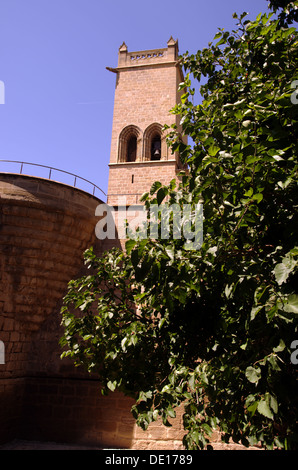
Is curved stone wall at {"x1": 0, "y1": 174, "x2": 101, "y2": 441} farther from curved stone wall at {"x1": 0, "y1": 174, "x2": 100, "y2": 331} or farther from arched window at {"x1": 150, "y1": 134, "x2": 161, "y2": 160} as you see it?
arched window at {"x1": 150, "y1": 134, "x2": 161, "y2": 160}

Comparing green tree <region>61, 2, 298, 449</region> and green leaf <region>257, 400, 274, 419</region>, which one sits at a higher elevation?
green tree <region>61, 2, 298, 449</region>

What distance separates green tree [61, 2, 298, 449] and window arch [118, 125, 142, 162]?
9.64 meters

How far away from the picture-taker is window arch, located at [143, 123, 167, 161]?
1302 cm

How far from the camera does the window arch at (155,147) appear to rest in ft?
42.7

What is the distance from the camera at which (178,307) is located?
11.4ft

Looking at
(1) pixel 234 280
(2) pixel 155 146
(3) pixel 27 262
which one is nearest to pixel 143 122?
(2) pixel 155 146

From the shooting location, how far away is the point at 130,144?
13984 mm

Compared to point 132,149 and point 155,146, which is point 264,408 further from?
point 132,149

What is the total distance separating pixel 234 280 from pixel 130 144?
41.3ft
